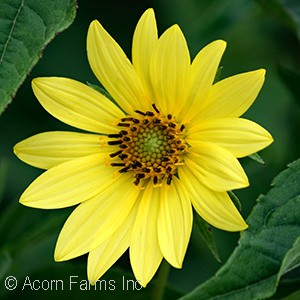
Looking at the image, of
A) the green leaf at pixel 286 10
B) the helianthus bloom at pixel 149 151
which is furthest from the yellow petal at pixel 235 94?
the green leaf at pixel 286 10

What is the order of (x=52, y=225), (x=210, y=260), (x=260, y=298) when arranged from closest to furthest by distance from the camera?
(x=260, y=298)
(x=52, y=225)
(x=210, y=260)

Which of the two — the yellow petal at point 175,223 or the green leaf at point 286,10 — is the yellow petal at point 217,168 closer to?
the yellow petal at point 175,223

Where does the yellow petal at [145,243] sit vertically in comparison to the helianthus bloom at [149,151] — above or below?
below

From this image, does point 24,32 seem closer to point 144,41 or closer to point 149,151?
point 144,41

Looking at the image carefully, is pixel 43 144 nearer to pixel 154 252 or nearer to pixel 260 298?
pixel 154 252

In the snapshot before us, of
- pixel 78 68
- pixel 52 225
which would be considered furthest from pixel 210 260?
pixel 78 68

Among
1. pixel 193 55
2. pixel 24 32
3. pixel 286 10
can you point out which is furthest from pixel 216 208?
pixel 193 55
